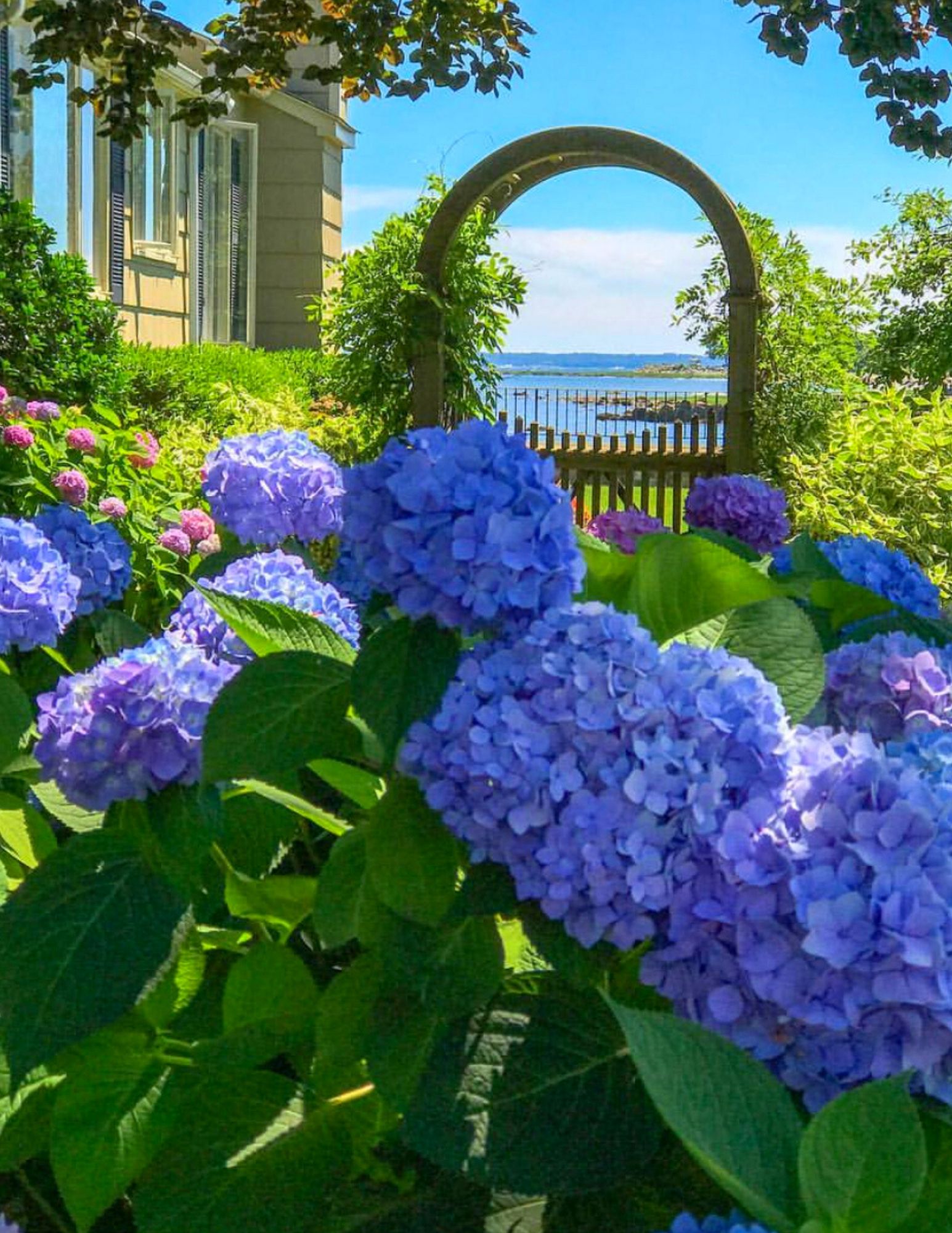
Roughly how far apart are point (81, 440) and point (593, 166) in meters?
4.59

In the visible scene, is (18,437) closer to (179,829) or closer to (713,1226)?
(179,829)

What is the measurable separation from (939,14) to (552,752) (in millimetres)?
2866

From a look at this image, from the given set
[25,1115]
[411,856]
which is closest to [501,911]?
[411,856]

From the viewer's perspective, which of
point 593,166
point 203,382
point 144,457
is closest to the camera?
point 144,457

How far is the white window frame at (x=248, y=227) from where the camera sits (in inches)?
580

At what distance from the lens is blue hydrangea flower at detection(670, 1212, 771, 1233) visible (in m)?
0.61

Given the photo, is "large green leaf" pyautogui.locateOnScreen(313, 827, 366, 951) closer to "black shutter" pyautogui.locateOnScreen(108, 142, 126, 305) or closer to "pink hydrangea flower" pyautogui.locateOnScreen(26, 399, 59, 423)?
"pink hydrangea flower" pyautogui.locateOnScreen(26, 399, 59, 423)

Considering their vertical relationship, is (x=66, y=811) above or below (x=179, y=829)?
below

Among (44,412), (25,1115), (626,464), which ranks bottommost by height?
(25,1115)

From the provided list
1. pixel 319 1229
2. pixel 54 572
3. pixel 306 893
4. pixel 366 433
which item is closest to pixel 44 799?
pixel 306 893

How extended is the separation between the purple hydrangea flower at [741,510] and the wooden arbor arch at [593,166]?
502 centimetres

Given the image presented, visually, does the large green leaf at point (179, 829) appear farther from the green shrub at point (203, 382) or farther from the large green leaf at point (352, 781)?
the green shrub at point (203, 382)

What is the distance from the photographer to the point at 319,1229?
0.92 metres

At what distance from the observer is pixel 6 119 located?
10039mm
